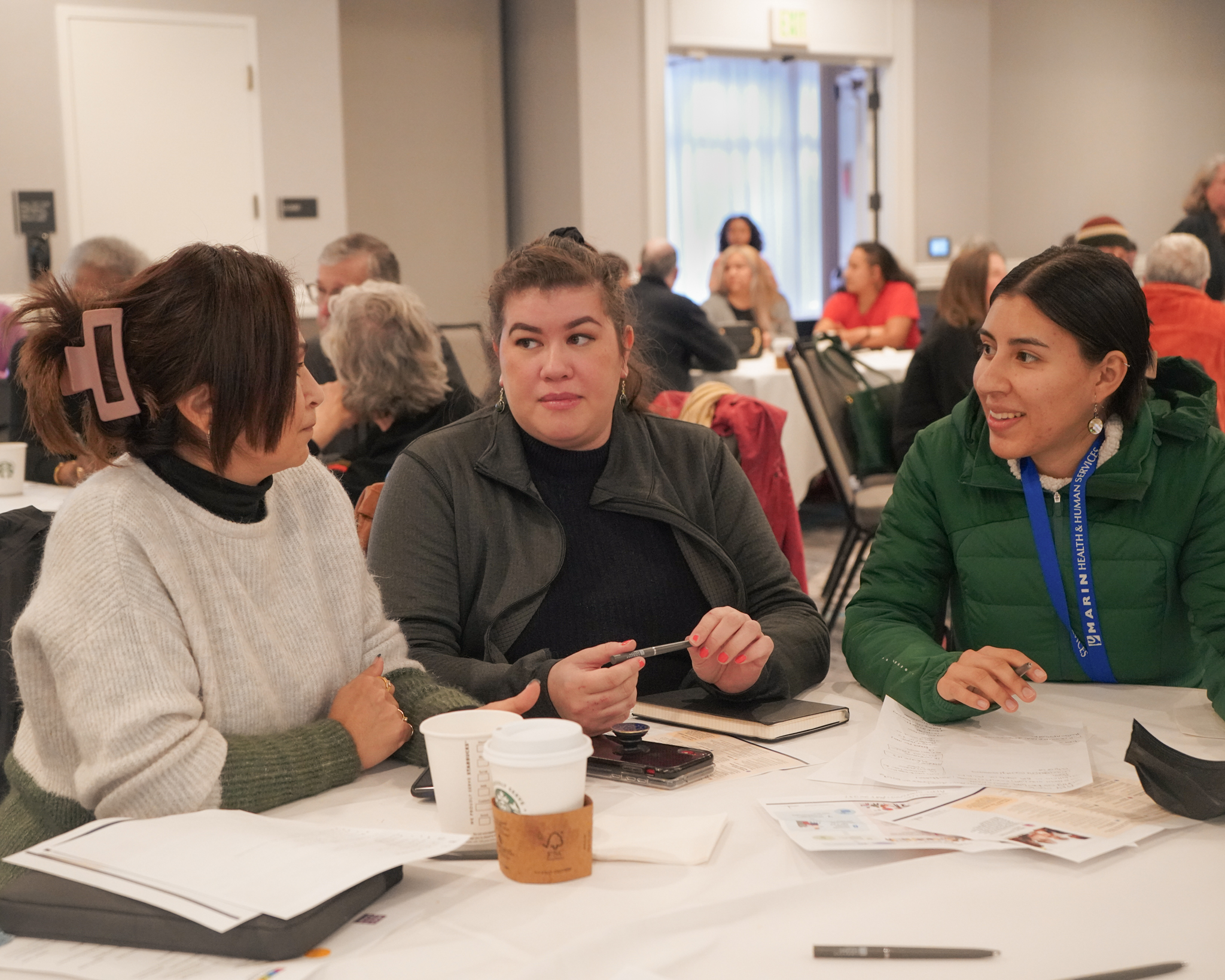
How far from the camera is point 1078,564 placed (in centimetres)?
169

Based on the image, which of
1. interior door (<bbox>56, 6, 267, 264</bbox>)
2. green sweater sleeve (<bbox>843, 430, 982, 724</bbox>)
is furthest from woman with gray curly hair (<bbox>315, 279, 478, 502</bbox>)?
interior door (<bbox>56, 6, 267, 264</bbox>)

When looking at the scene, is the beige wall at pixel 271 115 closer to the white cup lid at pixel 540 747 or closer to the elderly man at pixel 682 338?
the elderly man at pixel 682 338

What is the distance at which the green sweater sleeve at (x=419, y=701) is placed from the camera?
4.44ft

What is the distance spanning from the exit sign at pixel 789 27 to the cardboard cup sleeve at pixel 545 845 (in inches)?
302

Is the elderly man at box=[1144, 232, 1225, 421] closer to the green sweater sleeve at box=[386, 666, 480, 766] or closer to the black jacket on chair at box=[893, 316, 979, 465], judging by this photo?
the black jacket on chair at box=[893, 316, 979, 465]

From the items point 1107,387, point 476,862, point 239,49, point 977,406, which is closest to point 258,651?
point 476,862

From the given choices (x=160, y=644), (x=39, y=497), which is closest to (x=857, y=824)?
(x=160, y=644)

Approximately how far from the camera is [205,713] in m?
1.25

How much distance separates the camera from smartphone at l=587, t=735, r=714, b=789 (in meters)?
1.25

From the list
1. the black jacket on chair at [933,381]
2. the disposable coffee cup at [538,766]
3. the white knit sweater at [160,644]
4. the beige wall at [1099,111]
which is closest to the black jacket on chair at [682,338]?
the black jacket on chair at [933,381]

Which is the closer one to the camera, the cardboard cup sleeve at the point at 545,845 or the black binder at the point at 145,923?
the black binder at the point at 145,923

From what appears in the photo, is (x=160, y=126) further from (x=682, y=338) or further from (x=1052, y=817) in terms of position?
(x=1052, y=817)

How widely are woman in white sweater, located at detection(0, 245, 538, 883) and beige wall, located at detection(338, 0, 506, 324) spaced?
6.16 metres

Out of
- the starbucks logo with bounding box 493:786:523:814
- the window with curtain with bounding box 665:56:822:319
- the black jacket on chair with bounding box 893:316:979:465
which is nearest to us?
the starbucks logo with bounding box 493:786:523:814
